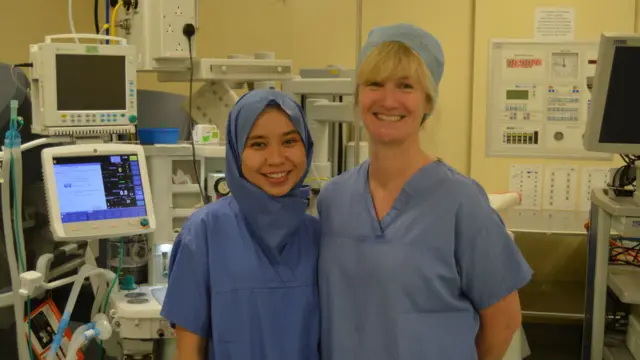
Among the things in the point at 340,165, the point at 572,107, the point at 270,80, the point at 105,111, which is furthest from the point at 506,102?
the point at 105,111

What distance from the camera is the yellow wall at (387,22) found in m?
3.99

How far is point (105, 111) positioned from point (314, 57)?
2.12 meters

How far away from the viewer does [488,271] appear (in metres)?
1.42

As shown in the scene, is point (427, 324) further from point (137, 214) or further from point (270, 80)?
point (270, 80)

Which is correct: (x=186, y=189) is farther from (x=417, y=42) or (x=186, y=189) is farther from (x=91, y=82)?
(x=417, y=42)

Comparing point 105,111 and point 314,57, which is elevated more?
point 314,57

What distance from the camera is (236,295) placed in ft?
4.82

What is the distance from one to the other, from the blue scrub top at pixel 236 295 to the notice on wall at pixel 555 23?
9.89 feet

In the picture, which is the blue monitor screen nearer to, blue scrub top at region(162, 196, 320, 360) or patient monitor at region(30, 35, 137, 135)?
patient monitor at region(30, 35, 137, 135)

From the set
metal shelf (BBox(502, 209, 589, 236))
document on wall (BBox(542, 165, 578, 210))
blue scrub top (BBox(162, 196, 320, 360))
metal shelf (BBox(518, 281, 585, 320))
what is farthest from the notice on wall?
blue scrub top (BBox(162, 196, 320, 360))

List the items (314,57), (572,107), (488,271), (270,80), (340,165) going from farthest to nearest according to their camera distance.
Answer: (314,57), (572,107), (340,165), (270,80), (488,271)

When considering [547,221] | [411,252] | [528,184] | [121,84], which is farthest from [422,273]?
[528,184]

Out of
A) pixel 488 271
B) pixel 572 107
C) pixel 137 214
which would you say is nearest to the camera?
pixel 488 271

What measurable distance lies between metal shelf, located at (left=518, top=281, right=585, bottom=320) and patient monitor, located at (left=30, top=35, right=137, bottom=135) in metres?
2.50
